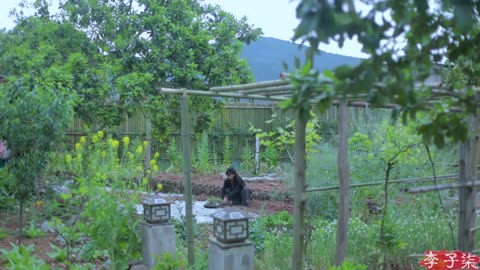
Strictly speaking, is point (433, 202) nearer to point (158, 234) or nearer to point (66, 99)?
point (158, 234)

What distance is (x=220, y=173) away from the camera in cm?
1310

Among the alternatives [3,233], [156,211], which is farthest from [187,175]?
[3,233]

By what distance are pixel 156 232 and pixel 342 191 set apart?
1.75 m

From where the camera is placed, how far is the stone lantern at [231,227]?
4223 millimetres

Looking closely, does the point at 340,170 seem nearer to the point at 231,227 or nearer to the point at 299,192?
the point at 231,227

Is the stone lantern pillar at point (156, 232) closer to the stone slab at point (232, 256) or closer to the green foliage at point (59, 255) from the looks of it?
the green foliage at point (59, 255)

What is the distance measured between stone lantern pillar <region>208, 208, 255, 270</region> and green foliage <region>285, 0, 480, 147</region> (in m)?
2.05

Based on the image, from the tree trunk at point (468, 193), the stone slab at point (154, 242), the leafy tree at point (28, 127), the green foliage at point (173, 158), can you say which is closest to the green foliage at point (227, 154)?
the green foliage at point (173, 158)

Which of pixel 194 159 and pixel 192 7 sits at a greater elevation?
pixel 192 7

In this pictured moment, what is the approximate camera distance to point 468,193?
3812 millimetres

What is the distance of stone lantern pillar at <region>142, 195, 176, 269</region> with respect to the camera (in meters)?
5.15

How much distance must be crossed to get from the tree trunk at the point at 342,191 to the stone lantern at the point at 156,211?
66.7 inches

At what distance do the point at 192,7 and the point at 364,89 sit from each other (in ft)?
32.3

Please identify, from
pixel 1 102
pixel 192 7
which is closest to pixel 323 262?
pixel 1 102
